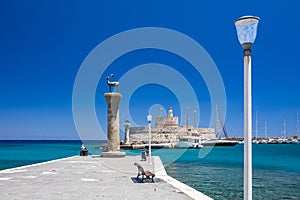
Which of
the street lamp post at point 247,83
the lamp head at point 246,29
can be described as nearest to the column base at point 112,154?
the street lamp post at point 247,83

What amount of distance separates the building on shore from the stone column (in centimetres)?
6752

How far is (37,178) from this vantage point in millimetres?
12586

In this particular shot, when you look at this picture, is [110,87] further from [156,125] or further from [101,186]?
[156,125]

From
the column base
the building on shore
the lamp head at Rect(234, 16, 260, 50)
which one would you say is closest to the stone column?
the column base

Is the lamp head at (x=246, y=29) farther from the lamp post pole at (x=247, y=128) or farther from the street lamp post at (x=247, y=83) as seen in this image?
the lamp post pole at (x=247, y=128)

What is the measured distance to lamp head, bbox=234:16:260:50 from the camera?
4.84 metres

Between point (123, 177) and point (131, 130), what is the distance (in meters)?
86.3

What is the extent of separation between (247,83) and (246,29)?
2.57 feet

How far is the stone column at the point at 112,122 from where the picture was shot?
80.1 feet

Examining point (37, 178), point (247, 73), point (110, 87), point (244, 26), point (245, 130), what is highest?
point (110, 87)

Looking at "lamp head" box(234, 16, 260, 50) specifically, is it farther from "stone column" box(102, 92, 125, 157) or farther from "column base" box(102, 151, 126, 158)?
"column base" box(102, 151, 126, 158)

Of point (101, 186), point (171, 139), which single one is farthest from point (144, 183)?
point (171, 139)

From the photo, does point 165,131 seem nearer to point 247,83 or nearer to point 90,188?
point 90,188

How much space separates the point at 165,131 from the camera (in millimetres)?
99688
